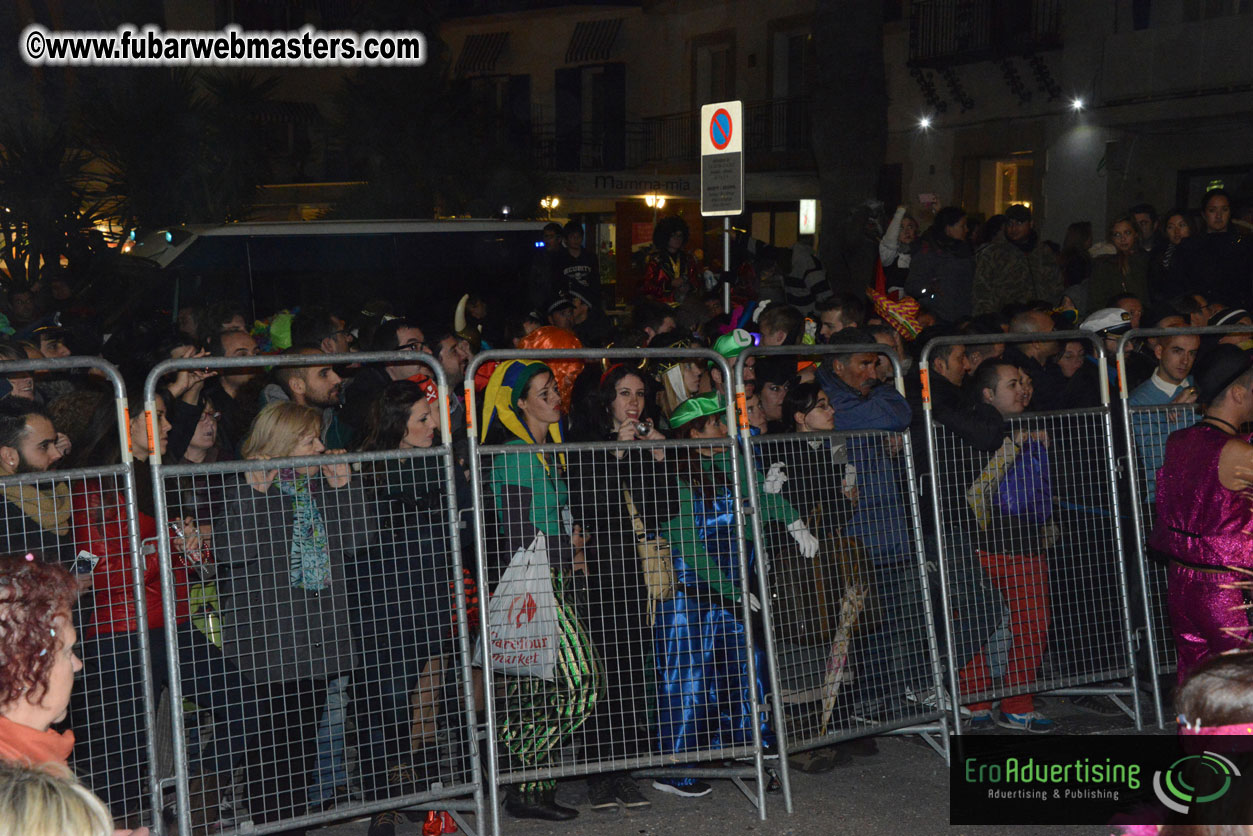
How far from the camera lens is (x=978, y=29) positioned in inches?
830

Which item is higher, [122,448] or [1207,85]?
[1207,85]

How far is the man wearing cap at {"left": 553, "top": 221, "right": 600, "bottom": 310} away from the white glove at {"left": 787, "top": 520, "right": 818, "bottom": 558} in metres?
6.91

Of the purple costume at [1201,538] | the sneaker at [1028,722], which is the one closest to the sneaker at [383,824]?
the sneaker at [1028,722]

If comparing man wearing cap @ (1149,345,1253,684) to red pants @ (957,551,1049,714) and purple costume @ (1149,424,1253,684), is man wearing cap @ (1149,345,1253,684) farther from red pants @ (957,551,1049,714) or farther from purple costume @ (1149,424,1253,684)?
red pants @ (957,551,1049,714)

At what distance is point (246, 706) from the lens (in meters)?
4.55

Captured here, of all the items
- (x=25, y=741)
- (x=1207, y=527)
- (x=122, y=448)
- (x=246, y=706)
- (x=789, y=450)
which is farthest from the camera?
(x=789, y=450)

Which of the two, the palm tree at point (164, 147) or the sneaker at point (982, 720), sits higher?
the palm tree at point (164, 147)

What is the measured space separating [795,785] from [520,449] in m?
2.02

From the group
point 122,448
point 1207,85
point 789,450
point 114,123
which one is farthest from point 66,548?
point 114,123

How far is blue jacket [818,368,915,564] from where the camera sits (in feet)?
18.0

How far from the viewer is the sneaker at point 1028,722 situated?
6070mm

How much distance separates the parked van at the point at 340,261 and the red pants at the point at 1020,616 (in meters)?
9.33

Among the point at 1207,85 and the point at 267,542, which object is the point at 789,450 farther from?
the point at 1207,85

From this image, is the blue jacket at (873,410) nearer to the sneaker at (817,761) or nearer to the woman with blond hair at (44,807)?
the sneaker at (817,761)
